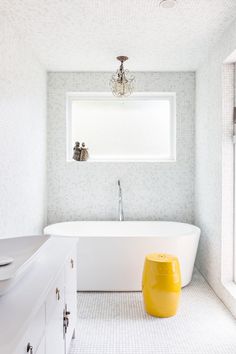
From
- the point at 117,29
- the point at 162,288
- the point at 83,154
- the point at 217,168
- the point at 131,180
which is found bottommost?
the point at 162,288

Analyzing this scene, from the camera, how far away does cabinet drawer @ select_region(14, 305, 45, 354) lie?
3.75ft

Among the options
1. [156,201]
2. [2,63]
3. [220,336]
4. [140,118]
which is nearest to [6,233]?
[2,63]

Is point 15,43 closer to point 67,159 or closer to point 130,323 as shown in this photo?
A: point 67,159

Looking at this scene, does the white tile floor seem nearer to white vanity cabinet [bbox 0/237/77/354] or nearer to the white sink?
white vanity cabinet [bbox 0/237/77/354]

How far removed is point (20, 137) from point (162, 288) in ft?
6.17

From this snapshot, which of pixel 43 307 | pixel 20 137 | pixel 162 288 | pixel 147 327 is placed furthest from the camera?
pixel 20 137

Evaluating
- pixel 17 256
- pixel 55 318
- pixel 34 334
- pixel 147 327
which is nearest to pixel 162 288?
pixel 147 327

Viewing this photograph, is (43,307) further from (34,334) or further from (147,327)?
(147,327)

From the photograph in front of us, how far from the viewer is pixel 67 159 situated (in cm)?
450

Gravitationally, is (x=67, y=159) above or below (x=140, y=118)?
below

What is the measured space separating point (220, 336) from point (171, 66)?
9.99 feet

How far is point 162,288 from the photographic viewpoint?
285cm

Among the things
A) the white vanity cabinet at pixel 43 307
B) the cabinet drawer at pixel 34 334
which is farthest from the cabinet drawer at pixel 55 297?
the cabinet drawer at pixel 34 334

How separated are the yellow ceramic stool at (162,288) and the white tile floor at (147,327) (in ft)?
0.27
